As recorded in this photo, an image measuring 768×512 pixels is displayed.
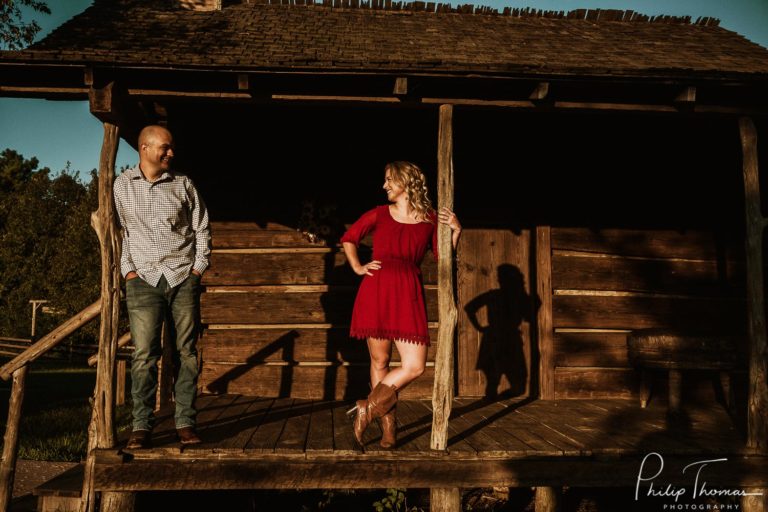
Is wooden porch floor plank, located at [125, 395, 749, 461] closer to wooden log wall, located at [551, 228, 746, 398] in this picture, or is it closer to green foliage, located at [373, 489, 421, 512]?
wooden log wall, located at [551, 228, 746, 398]

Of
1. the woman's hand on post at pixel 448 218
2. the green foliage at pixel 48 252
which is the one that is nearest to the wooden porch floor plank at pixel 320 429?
the woman's hand on post at pixel 448 218

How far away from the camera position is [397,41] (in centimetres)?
623

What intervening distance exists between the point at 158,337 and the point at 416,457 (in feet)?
6.49

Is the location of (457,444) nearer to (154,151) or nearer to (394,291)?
(394,291)

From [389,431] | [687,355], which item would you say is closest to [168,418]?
[389,431]

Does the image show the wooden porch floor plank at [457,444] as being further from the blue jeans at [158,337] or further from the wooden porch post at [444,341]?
the blue jeans at [158,337]

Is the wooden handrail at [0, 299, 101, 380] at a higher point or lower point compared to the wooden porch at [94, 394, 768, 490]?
higher

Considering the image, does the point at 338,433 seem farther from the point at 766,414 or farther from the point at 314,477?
the point at 766,414

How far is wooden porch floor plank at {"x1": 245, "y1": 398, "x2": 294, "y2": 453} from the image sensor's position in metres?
4.12

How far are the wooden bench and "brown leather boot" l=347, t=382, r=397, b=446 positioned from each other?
287 centimetres

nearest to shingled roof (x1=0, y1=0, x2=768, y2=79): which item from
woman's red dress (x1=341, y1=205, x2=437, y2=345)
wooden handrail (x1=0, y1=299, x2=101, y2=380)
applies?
woman's red dress (x1=341, y1=205, x2=437, y2=345)

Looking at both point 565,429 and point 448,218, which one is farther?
point 565,429

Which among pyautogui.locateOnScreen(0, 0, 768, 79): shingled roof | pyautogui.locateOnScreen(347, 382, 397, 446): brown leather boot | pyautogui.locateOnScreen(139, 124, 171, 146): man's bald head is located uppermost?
pyautogui.locateOnScreen(0, 0, 768, 79): shingled roof

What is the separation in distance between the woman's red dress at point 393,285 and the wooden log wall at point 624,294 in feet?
9.83
